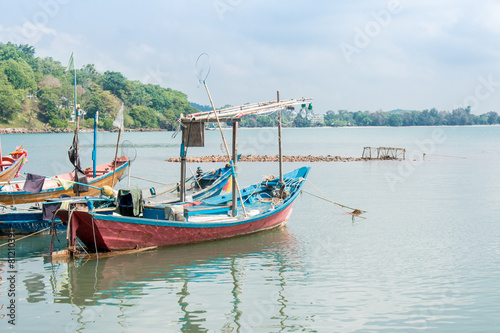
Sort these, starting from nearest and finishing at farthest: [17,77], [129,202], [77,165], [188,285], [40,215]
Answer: [188,285] < [129,202] < [40,215] < [77,165] < [17,77]

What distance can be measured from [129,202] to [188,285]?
131 inches

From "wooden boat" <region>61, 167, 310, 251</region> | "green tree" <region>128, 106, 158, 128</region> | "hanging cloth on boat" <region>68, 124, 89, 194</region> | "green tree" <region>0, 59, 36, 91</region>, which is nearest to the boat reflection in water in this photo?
"wooden boat" <region>61, 167, 310, 251</region>

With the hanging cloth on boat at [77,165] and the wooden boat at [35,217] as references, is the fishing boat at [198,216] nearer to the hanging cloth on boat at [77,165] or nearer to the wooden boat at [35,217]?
the wooden boat at [35,217]

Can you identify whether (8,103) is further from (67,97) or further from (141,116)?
(141,116)

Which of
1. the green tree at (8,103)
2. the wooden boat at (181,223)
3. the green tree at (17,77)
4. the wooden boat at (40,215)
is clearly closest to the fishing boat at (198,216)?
the wooden boat at (181,223)

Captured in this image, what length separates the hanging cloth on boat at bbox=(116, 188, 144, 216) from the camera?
47.1 feet

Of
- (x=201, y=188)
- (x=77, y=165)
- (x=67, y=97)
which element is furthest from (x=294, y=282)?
(x=67, y=97)

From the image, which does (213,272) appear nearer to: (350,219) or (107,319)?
(107,319)

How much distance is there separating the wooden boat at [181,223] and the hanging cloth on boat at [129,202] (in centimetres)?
41

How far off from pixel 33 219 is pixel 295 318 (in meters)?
8.75

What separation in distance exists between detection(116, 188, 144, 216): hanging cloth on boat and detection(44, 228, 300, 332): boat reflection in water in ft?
3.84

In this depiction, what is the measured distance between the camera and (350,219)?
806 inches

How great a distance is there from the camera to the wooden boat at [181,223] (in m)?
13.4

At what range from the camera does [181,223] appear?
14.7 m
